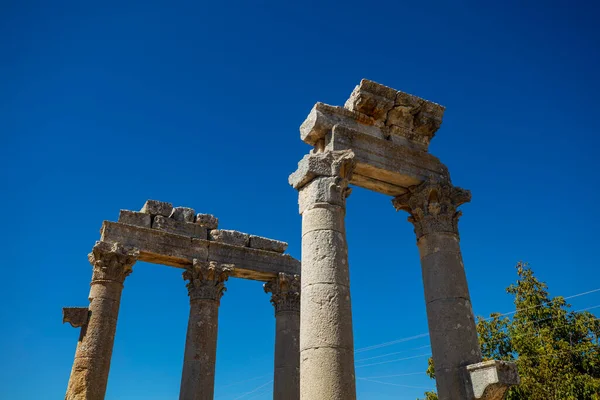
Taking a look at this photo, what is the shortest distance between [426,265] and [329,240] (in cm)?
335

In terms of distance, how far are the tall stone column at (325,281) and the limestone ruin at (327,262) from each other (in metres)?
0.02

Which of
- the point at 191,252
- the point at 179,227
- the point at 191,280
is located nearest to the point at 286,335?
the point at 191,280

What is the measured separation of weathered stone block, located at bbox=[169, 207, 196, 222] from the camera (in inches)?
838

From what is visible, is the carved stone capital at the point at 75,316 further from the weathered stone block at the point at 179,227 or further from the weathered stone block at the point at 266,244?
the weathered stone block at the point at 266,244

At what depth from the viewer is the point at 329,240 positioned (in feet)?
34.7

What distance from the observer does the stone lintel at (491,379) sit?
10039 millimetres

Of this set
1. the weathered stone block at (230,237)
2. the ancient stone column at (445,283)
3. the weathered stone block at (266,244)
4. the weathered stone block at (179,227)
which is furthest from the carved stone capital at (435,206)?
the weathered stone block at (179,227)

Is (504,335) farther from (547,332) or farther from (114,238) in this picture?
(114,238)

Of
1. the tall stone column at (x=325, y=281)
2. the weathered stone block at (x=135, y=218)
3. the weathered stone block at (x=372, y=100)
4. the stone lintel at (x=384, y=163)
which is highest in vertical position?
the weathered stone block at (x=135, y=218)

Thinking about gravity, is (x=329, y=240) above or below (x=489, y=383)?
above

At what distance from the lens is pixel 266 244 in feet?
74.1

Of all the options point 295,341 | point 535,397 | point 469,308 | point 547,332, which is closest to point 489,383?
point 469,308

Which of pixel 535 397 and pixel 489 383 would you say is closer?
pixel 489 383

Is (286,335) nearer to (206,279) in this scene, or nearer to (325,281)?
(206,279)
